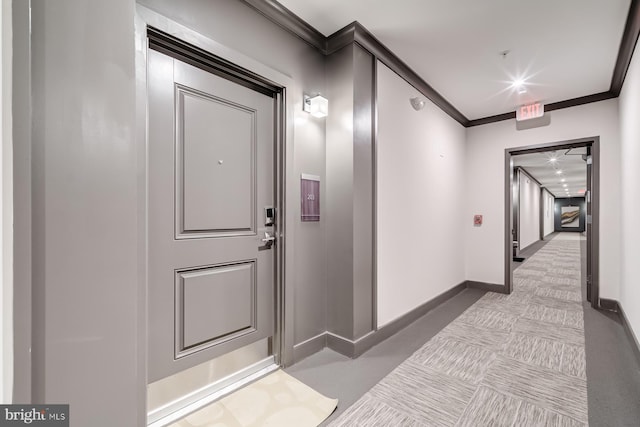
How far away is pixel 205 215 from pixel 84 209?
833mm

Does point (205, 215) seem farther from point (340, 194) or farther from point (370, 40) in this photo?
point (370, 40)

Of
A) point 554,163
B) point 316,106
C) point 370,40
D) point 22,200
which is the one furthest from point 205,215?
point 554,163

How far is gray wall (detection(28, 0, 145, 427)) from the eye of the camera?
0.91 m

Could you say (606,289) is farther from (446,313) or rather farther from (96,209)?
(96,209)

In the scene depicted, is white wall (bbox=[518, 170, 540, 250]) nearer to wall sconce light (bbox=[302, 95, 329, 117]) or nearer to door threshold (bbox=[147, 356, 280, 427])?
wall sconce light (bbox=[302, 95, 329, 117])

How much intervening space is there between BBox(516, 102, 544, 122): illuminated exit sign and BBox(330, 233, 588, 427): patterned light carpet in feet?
8.57

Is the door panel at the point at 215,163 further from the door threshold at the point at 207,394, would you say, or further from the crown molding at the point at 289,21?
the door threshold at the point at 207,394

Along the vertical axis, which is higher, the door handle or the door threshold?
the door handle

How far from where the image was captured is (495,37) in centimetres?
246

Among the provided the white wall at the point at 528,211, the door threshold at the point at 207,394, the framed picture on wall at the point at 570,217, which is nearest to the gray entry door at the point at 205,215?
the door threshold at the point at 207,394

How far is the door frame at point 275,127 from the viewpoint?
4.81 feet

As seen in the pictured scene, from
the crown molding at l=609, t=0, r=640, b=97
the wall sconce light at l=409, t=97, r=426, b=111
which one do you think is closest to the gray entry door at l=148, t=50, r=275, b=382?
the wall sconce light at l=409, t=97, r=426, b=111

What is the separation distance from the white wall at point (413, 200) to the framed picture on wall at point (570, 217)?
20.0m

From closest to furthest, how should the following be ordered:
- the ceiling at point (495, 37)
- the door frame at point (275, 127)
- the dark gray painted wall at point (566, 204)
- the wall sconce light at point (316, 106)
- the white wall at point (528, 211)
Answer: the door frame at point (275, 127) → the ceiling at point (495, 37) → the wall sconce light at point (316, 106) → the white wall at point (528, 211) → the dark gray painted wall at point (566, 204)
